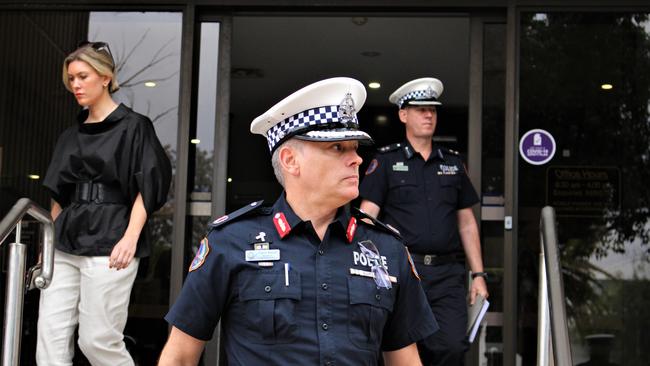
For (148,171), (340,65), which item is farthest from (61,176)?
(340,65)

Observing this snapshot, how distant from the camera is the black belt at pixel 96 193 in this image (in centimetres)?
444

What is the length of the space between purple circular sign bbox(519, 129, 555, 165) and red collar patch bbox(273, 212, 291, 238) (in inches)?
119

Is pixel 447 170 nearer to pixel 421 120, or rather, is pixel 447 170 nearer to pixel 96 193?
pixel 421 120

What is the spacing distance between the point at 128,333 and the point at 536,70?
3.00 meters

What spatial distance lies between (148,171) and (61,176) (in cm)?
46

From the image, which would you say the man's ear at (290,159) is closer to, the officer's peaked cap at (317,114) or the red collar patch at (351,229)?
the officer's peaked cap at (317,114)

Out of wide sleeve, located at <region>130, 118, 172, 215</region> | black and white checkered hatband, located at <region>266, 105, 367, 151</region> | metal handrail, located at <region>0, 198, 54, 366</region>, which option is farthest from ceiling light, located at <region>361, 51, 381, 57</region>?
black and white checkered hatband, located at <region>266, 105, 367, 151</region>

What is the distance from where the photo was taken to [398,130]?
10055 mm

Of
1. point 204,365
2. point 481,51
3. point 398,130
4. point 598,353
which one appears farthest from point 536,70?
point 398,130

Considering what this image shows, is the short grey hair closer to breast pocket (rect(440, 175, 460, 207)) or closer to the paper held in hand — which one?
the paper held in hand

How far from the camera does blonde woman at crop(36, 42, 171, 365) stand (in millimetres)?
4242

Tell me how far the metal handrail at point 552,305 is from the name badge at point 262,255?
838mm

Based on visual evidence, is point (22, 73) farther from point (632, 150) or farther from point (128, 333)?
point (632, 150)

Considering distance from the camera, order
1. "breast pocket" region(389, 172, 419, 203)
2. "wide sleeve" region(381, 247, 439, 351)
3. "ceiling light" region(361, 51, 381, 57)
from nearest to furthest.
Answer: "wide sleeve" region(381, 247, 439, 351), "breast pocket" region(389, 172, 419, 203), "ceiling light" region(361, 51, 381, 57)
